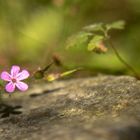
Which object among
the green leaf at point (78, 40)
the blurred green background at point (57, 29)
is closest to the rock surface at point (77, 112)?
the green leaf at point (78, 40)

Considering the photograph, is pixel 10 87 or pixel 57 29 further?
pixel 57 29

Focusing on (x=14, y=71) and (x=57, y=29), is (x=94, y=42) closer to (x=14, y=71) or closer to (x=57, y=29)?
(x=14, y=71)

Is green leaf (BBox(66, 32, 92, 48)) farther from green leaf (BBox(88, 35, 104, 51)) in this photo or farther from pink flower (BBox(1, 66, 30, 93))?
pink flower (BBox(1, 66, 30, 93))

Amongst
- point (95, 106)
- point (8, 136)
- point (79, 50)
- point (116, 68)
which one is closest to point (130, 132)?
point (95, 106)

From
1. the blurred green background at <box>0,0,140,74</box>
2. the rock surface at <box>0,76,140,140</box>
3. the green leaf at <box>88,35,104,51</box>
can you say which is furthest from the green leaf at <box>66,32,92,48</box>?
the blurred green background at <box>0,0,140,74</box>

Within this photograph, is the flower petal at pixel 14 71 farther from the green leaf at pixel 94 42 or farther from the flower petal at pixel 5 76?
the green leaf at pixel 94 42

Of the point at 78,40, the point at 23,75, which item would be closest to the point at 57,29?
the point at 78,40
